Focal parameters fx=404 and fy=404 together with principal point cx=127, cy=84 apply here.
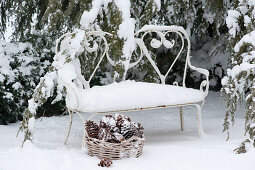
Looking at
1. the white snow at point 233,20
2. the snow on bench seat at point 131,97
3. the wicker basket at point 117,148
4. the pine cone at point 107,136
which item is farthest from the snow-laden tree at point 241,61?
the pine cone at point 107,136

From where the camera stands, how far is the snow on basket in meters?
1.92

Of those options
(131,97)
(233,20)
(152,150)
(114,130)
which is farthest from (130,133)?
(233,20)

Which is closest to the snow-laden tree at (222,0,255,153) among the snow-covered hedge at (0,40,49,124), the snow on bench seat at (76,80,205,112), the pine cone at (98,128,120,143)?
the snow on bench seat at (76,80,205,112)

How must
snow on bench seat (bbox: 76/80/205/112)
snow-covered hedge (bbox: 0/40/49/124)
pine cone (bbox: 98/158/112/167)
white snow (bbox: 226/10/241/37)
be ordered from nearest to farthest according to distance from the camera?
pine cone (bbox: 98/158/112/167)
snow on bench seat (bbox: 76/80/205/112)
white snow (bbox: 226/10/241/37)
snow-covered hedge (bbox: 0/40/49/124)

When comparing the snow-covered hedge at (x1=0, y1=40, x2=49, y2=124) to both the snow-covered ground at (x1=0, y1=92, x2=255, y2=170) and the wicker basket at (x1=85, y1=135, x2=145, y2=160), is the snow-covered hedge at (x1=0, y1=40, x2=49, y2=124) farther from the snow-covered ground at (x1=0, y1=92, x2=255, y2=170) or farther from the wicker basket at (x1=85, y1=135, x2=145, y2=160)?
the wicker basket at (x1=85, y1=135, x2=145, y2=160)

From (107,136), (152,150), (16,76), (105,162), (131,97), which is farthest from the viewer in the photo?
(16,76)

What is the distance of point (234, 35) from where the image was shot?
2.28 m

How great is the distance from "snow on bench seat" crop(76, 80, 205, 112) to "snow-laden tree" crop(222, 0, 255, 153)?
0.88 ft

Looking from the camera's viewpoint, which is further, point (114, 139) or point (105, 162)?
point (114, 139)

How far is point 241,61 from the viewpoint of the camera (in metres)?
2.18

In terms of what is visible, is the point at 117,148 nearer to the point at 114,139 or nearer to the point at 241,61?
the point at 114,139

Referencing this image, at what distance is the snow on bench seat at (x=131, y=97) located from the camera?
2141mm

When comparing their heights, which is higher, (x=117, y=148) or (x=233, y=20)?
(x=233, y=20)

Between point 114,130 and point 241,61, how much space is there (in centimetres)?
79
